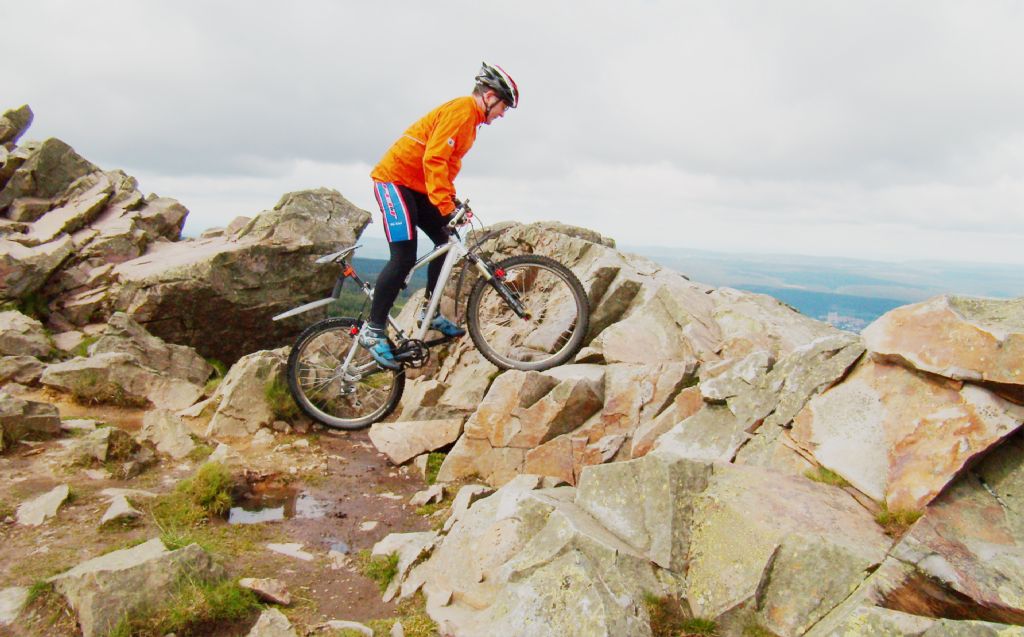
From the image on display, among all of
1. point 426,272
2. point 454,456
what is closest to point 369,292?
point 426,272

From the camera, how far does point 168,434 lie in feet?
33.7

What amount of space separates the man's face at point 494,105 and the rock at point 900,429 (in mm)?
6270

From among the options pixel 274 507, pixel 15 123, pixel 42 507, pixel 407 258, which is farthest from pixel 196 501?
pixel 15 123

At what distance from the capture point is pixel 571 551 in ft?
16.9

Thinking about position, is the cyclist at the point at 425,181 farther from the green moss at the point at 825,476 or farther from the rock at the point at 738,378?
the green moss at the point at 825,476

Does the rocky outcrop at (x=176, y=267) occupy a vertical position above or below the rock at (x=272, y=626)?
above

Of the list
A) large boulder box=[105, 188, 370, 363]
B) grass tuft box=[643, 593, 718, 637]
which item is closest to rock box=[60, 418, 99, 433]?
large boulder box=[105, 188, 370, 363]

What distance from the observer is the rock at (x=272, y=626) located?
5.55 meters

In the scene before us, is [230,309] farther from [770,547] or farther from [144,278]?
[770,547]

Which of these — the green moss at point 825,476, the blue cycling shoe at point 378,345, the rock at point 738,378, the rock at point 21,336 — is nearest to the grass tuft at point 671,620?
the green moss at point 825,476

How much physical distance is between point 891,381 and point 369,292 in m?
7.90

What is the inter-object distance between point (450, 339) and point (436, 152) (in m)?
3.22

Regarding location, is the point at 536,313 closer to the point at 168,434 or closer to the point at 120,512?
the point at 168,434

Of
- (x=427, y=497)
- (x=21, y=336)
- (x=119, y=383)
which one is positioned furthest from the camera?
(x=21, y=336)
